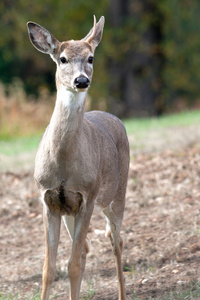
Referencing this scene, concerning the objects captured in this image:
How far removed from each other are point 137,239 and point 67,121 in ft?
7.41

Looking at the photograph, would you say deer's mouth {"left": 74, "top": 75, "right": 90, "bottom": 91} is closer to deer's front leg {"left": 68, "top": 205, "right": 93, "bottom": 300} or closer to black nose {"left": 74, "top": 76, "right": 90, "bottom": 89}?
black nose {"left": 74, "top": 76, "right": 90, "bottom": 89}

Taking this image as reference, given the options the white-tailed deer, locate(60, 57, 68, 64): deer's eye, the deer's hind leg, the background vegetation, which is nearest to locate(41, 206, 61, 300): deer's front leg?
the white-tailed deer

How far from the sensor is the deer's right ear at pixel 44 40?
5.10 metres

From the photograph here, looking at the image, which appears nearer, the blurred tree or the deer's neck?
the deer's neck

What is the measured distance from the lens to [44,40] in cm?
512

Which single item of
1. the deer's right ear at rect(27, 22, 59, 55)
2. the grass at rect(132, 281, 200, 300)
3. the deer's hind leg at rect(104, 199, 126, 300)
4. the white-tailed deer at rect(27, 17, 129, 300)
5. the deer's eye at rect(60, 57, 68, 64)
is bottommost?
the grass at rect(132, 281, 200, 300)

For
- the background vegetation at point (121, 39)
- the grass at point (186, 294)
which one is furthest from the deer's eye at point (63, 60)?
the background vegetation at point (121, 39)

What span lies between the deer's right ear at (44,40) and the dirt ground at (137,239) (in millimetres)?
2118

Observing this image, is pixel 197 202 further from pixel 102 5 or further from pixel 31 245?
pixel 102 5

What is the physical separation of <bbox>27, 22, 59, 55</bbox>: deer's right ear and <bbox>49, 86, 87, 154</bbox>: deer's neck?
383 millimetres

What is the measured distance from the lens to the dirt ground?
5887mm

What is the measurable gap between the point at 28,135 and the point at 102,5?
6579mm

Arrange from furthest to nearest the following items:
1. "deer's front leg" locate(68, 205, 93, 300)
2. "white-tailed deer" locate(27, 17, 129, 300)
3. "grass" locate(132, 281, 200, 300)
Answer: "grass" locate(132, 281, 200, 300) → "deer's front leg" locate(68, 205, 93, 300) → "white-tailed deer" locate(27, 17, 129, 300)

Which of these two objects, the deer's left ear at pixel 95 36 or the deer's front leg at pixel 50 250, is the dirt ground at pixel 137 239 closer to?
the deer's front leg at pixel 50 250
